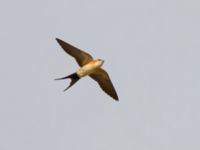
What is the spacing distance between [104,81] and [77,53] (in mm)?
1528

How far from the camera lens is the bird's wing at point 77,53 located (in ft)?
70.9

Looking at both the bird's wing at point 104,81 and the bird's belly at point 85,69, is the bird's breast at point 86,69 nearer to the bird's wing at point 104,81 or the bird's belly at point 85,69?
the bird's belly at point 85,69

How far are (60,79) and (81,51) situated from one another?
1.21 m

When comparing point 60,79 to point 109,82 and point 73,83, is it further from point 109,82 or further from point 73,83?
point 109,82

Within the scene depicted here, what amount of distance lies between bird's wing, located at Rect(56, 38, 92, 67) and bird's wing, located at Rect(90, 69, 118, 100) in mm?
696

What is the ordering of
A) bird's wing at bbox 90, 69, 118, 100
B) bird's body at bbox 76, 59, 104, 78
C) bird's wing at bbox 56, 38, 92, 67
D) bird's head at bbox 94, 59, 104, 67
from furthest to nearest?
bird's wing at bbox 90, 69, 118, 100
bird's wing at bbox 56, 38, 92, 67
bird's body at bbox 76, 59, 104, 78
bird's head at bbox 94, 59, 104, 67

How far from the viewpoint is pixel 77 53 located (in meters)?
21.7

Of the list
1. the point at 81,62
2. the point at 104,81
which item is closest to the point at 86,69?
the point at 81,62

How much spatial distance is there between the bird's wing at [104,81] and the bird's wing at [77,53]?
0.70 meters

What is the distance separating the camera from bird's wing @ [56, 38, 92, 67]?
70.9 ft

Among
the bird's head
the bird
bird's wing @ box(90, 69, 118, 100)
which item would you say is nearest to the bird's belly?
the bird

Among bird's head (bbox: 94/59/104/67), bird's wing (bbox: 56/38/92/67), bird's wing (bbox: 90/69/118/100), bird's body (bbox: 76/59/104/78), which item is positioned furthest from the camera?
bird's wing (bbox: 90/69/118/100)

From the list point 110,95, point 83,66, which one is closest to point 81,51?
point 83,66

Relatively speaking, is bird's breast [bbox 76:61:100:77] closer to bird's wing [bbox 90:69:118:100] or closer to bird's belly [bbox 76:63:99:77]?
bird's belly [bbox 76:63:99:77]
